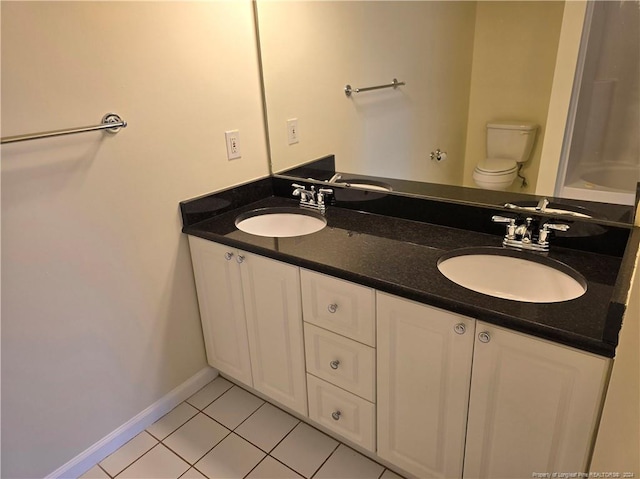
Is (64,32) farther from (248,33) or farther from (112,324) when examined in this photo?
(112,324)

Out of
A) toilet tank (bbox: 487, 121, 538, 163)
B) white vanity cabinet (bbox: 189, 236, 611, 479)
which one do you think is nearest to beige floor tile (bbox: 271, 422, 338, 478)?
white vanity cabinet (bbox: 189, 236, 611, 479)

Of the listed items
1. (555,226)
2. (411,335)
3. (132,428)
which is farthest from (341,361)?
(132,428)

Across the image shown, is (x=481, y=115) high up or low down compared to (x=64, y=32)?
down

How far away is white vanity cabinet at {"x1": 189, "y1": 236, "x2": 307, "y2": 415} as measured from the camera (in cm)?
160

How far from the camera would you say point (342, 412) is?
159 cm

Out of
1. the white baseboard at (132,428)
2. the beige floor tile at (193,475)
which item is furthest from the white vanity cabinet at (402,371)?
the beige floor tile at (193,475)

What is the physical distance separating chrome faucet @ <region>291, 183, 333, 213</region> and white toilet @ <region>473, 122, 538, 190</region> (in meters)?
0.66

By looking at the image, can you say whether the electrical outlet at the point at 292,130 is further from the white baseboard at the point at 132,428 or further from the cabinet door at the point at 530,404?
the cabinet door at the point at 530,404

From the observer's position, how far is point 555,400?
3.54 feet

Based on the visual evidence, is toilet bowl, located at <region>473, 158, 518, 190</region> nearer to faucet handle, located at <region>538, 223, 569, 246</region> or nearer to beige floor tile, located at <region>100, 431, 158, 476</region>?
faucet handle, located at <region>538, 223, 569, 246</region>

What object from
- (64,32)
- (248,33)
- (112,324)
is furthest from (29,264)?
(248,33)

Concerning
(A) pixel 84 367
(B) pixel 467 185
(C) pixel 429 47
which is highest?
(C) pixel 429 47

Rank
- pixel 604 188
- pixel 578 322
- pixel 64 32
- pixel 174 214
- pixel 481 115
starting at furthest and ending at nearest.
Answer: pixel 174 214
pixel 481 115
pixel 604 188
pixel 64 32
pixel 578 322

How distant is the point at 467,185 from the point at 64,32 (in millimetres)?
1402
